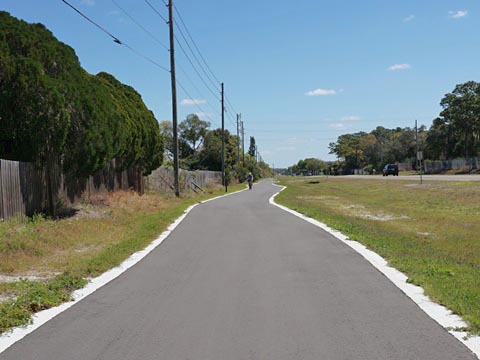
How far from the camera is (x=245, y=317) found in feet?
19.7

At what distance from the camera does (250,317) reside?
6.00 meters

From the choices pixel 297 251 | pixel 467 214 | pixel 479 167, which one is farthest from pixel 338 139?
pixel 297 251

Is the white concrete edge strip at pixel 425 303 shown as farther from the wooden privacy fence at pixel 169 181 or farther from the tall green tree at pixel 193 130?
the tall green tree at pixel 193 130

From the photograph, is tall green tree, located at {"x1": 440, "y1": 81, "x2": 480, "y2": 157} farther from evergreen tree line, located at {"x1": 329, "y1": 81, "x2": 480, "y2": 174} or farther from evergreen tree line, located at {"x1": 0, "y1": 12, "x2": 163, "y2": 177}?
evergreen tree line, located at {"x1": 0, "y1": 12, "x2": 163, "y2": 177}

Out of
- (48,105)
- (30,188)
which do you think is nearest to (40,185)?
(30,188)

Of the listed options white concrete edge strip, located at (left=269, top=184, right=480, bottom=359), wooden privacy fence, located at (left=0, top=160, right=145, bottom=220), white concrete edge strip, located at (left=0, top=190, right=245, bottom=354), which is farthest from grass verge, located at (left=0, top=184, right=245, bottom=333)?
white concrete edge strip, located at (left=269, top=184, right=480, bottom=359)

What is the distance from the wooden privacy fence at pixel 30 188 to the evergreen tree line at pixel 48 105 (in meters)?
0.43

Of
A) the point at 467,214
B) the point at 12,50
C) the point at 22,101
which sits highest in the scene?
the point at 12,50

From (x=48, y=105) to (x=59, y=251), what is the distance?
422 cm

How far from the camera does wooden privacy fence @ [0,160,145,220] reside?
1269 centimetres

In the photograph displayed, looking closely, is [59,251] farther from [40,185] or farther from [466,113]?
[466,113]

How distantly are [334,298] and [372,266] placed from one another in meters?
2.53

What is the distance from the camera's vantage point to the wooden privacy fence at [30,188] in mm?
12688

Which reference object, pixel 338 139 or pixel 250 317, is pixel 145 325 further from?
pixel 338 139
